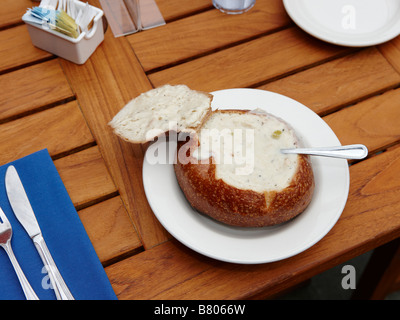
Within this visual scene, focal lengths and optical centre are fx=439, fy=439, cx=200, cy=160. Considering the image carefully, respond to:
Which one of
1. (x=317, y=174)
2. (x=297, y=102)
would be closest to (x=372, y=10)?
(x=297, y=102)

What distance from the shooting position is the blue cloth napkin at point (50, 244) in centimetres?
72

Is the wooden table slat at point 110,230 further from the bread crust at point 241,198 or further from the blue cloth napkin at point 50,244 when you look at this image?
the bread crust at point 241,198

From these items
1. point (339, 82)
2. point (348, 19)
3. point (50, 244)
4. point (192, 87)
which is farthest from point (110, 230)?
point (348, 19)

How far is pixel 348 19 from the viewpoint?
3.61 ft

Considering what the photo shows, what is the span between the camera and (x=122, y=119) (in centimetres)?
87

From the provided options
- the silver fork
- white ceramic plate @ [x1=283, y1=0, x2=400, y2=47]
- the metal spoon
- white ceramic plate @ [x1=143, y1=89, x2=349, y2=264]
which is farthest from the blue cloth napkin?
white ceramic plate @ [x1=283, y1=0, x2=400, y2=47]

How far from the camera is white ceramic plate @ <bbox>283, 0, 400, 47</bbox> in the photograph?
1.06 metres

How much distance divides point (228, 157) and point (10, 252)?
40 cm

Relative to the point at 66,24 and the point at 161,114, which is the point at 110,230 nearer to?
the point at 161,114

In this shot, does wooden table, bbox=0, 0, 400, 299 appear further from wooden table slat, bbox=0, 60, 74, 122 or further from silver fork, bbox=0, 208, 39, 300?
silver fork, bbox=0, 208, 39, 300

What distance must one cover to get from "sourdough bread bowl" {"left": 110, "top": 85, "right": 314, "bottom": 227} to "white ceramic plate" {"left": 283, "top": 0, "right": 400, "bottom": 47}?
36cm
